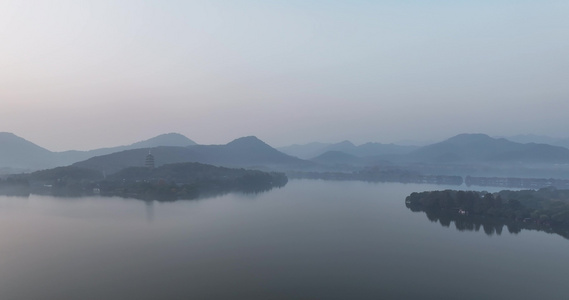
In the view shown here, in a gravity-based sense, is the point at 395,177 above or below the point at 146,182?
above

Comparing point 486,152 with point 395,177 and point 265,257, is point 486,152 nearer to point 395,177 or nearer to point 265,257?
point 395,177

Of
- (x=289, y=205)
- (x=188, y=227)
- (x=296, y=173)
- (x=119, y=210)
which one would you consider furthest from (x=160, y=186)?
(x=296, y=173)

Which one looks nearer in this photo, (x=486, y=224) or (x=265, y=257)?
(x=265, y=257)

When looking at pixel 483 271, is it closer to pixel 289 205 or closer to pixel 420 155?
pixel 289 205

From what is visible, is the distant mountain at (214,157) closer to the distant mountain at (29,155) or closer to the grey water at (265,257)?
the distant mountain at (29,155)

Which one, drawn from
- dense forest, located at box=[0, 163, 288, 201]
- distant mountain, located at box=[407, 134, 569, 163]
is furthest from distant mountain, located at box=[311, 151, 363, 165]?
dense forest, located at box=[0, 163, 288, 201]

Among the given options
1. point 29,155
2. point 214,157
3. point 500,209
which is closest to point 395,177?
point 500,209

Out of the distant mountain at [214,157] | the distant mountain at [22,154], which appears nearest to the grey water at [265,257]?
the distant mountain at [214,157]
